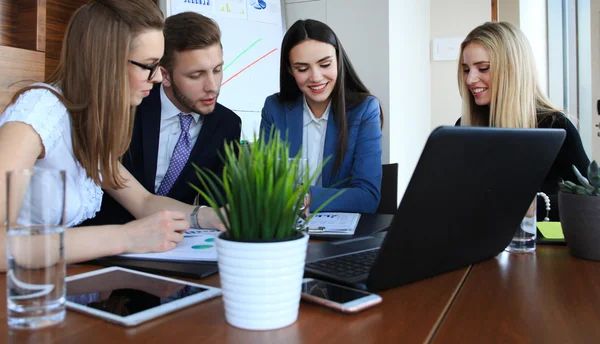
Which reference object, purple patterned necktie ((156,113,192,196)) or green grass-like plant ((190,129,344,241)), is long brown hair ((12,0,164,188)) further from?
green grass-like plant ((190,129,344,241))

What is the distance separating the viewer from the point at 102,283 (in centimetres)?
75

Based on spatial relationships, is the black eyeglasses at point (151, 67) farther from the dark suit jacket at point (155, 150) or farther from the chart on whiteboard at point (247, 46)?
the chart on whiteboard at point (247, 46)

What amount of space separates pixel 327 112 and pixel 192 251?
1.41 m

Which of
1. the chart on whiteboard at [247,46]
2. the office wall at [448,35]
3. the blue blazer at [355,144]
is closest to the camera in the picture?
the blue blazer at [355,144]

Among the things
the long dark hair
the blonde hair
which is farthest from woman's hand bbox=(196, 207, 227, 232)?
the blonde hair

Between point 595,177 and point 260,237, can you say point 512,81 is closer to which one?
point 595,177

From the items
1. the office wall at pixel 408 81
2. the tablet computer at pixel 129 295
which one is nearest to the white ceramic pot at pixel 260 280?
the tablet computer at pixel 129 295

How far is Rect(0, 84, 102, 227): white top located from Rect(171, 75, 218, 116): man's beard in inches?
22.2

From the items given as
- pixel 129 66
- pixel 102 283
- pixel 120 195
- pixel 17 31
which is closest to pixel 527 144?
pixel 102 283

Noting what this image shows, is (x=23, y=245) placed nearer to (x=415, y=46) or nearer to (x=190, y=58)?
(x=190, y=58)

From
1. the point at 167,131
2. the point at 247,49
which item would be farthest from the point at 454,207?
the point at 247,49

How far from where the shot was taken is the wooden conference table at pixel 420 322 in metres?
0.55

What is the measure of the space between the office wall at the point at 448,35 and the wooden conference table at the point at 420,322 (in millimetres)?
3186

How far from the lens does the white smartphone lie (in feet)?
2.05
